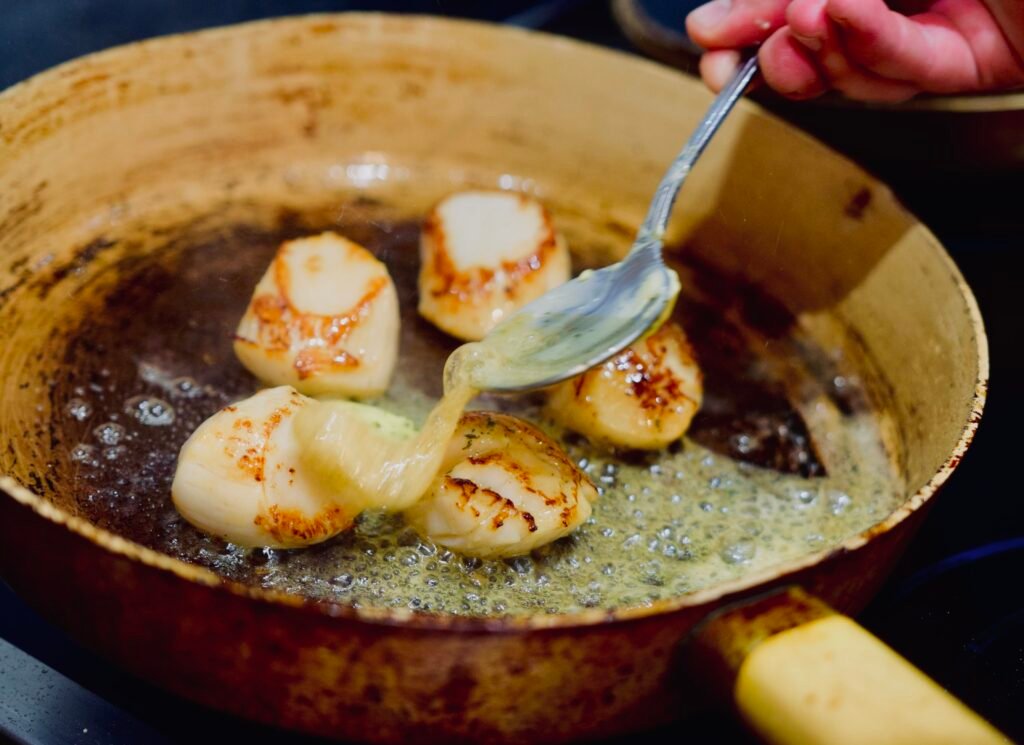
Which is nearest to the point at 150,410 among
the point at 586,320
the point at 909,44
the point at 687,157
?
the point at 586,320

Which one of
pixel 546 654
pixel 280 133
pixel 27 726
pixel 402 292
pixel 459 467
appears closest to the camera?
pixel 546 654

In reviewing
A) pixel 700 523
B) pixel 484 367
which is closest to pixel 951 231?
pixel 700 523

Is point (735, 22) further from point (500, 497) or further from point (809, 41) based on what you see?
point (500, 497)

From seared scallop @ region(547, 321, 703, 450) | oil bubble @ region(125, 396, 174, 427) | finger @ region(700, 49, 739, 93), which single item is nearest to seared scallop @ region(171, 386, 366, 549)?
oil bubble @ region(125, 396, 174, 427)

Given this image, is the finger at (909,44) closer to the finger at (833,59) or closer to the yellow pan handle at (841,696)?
the finger at (833,59)

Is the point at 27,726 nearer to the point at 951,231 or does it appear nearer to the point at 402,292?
the point at 402,292

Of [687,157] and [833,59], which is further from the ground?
[833,59]

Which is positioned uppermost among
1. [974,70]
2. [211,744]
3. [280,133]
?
[974,70]
